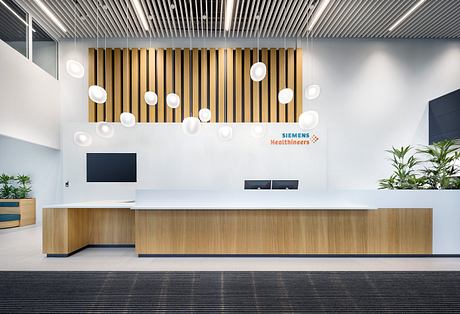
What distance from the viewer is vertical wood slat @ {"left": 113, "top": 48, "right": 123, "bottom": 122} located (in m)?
9.47

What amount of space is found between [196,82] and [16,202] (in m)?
5.28

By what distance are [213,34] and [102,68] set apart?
300 centimetres

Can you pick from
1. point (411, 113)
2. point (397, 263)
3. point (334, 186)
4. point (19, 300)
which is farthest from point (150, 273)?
point (411, 113)

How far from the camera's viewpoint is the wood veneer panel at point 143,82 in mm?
9430

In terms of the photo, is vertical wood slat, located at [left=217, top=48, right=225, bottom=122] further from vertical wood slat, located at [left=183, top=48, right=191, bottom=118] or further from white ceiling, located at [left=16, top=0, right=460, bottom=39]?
vertical wood slat, located at [left=183, top=48, right=191, bottom=118]

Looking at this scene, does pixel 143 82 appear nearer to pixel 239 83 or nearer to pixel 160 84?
pixel 160 84

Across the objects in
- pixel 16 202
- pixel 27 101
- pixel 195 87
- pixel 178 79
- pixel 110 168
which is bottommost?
pixel 16 202

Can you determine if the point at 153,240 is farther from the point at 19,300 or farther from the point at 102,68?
the point at 102,68

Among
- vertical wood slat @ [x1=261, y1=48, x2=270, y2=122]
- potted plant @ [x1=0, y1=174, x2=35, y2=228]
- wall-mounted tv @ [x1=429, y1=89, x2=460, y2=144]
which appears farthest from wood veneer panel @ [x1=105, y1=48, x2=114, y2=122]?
wall-mounted tv @ [x1=429, y1=89, x2=460, y2=144]

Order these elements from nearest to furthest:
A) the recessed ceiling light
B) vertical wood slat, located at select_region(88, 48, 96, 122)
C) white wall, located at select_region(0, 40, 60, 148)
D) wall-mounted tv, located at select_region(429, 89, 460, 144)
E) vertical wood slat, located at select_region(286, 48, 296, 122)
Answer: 1. white wall, located at select_region(0, 40, 60, 148)
2. the recessed ceiling light
3. wall-mounted tv, located at select_region(429, 89, 460, 144)
4. vertical wood slat, located at select_region(88, 48, 96, 122)
5. vertical wood slat, located at select_region(286, 48, 296, 122)

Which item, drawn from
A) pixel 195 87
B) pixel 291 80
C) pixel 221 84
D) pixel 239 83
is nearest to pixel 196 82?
pixel 195 87

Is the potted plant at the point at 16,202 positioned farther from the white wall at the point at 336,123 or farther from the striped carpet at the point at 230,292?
the striped carpet at the point at 230,292

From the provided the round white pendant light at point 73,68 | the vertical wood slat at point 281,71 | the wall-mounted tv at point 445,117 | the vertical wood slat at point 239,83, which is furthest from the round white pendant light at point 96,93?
the wall-mounted tv at point 445,117

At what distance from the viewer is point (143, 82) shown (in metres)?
9.52
